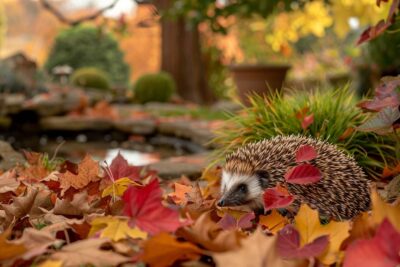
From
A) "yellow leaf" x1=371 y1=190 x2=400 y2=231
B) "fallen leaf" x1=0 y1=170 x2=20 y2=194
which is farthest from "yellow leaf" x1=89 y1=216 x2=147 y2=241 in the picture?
"fallen leaf" x1=0 y1=170 x2=20 y2=194

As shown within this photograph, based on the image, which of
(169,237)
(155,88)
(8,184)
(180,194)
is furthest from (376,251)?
(155,88)

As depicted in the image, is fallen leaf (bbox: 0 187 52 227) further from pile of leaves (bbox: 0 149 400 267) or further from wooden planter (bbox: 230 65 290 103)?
wooden planter (bbox: 230 65 290 103)

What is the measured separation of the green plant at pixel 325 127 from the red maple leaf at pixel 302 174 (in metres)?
0.99

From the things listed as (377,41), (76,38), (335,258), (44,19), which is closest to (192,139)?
(377,41)

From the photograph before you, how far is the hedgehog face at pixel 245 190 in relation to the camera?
9.11 feet

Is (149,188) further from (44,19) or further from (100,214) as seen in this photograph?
(44,19)

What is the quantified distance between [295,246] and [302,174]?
2.18 ft

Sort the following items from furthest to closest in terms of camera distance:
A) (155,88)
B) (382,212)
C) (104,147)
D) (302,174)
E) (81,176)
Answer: (155,88)
(104,147)
(81,176)
(302,174)
(382,212)

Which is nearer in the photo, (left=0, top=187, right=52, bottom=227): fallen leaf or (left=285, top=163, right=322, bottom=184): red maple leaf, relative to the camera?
(left=0, top=187, right=52, bottom=227): fallen leaf

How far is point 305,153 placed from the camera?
8.42ft

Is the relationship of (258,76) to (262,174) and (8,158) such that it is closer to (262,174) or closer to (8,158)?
(8,158)

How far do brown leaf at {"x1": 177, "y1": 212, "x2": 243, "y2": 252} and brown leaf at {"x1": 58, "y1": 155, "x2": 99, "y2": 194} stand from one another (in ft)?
2.98

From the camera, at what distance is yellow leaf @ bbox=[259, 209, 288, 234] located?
2.51 metres

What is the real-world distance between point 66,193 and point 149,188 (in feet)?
2.84
